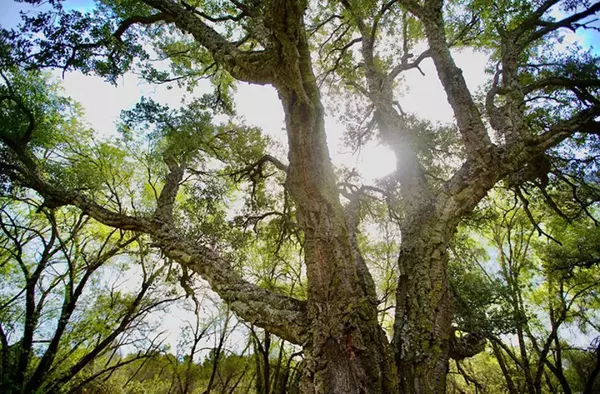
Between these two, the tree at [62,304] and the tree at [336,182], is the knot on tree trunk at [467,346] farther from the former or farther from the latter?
the tree at [62,304]

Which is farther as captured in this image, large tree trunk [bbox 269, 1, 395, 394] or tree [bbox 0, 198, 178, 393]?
tree [bbox 0, 198, 178, 393]

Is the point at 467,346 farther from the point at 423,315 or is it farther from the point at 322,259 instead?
the point at 322,259

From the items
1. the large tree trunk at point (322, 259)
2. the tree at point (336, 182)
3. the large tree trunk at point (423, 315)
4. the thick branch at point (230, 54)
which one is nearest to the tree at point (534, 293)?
the tree at point (336, 182)

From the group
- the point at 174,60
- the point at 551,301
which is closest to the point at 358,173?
the point at 174,60

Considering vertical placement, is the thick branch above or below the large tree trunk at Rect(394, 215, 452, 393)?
above

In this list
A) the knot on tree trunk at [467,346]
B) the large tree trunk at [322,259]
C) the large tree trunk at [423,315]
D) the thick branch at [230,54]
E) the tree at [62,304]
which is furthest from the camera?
the tree at [62,304]

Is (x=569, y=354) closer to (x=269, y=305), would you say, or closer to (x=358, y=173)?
(x=358, y=173)

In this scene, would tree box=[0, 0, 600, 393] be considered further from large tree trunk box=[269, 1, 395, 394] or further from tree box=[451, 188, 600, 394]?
tree box=[451, 188, 600, 394]

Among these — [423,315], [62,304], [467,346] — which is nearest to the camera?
[423,315]

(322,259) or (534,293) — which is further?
(534,293)

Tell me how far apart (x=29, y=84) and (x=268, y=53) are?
8.07 m

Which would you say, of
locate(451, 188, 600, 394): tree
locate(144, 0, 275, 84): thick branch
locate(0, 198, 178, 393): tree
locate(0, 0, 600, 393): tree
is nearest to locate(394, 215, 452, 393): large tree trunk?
locate(0, 0, 600, 393): tree

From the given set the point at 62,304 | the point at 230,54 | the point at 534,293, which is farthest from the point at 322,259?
the point at 534,293

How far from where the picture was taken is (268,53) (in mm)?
2588
